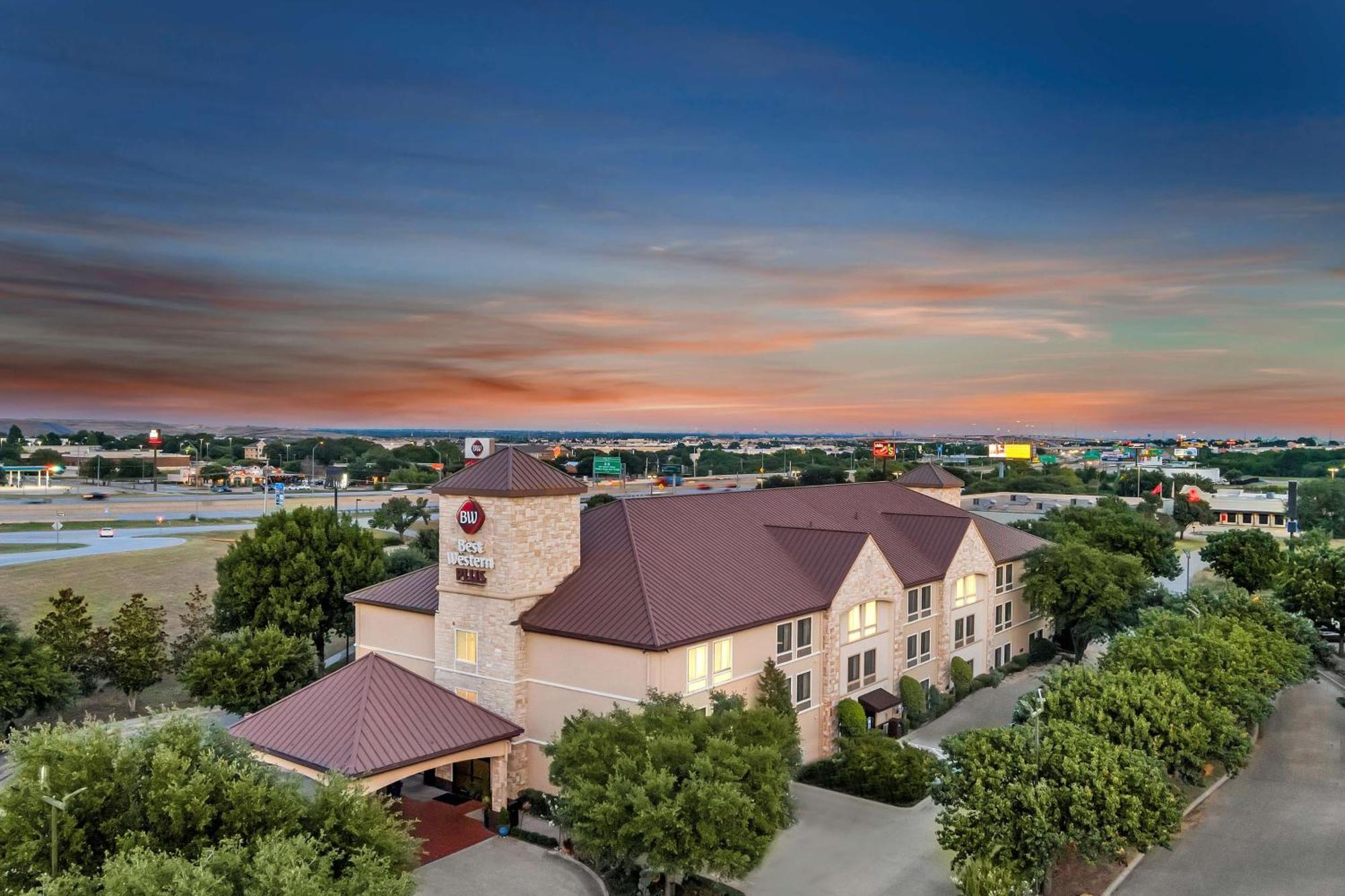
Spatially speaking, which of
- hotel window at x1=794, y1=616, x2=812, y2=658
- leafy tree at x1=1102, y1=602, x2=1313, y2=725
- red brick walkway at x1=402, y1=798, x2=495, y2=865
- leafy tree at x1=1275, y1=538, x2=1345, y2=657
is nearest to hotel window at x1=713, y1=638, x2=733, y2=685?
hotel window at x1=794, y1=616, x2=812, y2=658

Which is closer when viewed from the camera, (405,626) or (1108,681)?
(1108,681)

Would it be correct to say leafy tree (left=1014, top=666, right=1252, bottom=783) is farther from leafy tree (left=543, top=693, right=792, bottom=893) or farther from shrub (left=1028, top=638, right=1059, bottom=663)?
shrub (left=1028, top=638, right=1059, bottom=663)

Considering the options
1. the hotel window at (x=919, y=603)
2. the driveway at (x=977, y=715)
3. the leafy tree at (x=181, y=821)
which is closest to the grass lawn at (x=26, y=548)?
the leafy tree at (x=181, y=821)

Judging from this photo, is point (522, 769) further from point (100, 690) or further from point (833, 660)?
point (100, 690)

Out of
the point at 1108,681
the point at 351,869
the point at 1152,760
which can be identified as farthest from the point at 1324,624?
the point at 351,869

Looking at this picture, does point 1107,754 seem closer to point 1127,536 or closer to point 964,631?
point 964,631

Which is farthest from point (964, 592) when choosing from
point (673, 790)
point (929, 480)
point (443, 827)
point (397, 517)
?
point (397, 517)
